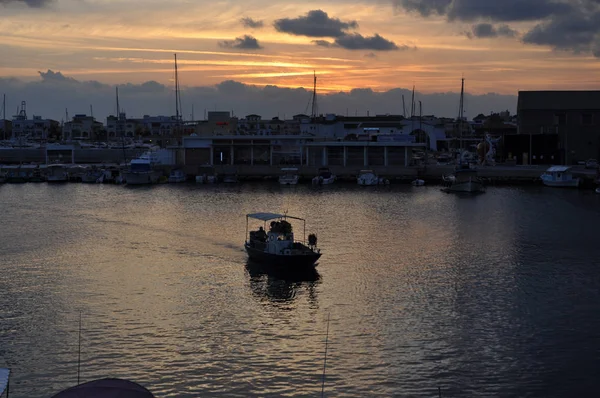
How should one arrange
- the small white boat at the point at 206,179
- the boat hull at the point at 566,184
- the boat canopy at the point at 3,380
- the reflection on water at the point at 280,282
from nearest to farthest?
the boat canopy at the point at 3,380 < the reflection on water at the point at 280,282 < the boat hull at the point at 566,184 < the small white boat at the point at 206,179

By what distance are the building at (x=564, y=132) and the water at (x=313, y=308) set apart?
3240cm

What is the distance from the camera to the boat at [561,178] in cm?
6003

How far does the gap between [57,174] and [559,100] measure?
50010 millimetres

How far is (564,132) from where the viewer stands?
234 feet

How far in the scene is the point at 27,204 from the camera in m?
50.9

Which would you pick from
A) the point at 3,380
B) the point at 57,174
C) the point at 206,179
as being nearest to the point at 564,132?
the point at 206,179

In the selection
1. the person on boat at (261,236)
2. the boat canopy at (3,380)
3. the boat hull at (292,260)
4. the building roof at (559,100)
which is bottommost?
the boat hull at (292,260)

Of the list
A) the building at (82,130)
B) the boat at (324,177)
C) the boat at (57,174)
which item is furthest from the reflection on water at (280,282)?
the building at (82,130)

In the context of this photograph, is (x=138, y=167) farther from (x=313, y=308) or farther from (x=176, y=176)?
(x=313, y=308)

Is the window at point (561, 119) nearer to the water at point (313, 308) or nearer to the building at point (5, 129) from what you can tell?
the water at point (313, 308)

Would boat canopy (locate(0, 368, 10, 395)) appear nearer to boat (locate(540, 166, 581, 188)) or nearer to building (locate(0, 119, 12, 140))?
boat (locate(540, 166, 581, 188))

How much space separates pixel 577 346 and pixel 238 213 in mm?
27402

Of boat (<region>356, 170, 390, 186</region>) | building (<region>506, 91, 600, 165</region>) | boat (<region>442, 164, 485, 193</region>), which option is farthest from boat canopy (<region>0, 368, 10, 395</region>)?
building (<region>506, 91, 600, 165</region>)

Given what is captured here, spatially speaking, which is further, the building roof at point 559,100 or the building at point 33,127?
the building at point 33,127
